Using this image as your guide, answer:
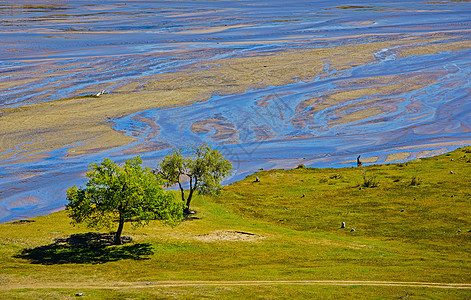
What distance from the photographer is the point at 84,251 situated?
132 feet

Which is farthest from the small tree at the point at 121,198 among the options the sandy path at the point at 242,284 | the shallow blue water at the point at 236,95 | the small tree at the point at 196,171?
the shallow blue water at the point at 236,95

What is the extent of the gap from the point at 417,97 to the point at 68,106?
66.2m

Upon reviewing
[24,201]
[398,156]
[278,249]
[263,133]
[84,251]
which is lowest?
[278,249]

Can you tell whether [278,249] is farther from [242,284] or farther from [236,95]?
[236,95]

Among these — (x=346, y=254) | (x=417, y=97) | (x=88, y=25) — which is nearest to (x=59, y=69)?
(x=88, y=25)

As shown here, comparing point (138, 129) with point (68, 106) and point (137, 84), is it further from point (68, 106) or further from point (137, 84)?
point (137, 84)

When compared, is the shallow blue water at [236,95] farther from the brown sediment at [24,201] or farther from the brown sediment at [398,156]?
the brown sediment at [398,156]

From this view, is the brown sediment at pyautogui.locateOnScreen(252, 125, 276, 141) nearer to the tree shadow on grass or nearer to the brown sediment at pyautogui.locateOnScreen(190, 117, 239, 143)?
the brown sediment at pyautogui.locateOnScreen(190, 117, 239, 143)

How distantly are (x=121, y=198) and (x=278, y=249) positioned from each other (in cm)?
1329

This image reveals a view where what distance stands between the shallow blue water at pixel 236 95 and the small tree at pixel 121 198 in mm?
19672

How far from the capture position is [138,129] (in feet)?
277

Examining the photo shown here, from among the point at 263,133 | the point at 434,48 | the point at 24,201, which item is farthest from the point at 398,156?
the point at 434,48

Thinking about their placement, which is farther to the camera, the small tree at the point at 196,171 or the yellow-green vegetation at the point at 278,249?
the small tree at the point at 196,171

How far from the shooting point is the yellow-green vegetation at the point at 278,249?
32094 millimetres
